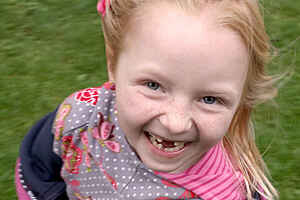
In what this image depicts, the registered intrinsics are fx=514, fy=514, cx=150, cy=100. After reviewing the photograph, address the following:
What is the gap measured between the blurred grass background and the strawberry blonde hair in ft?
2.66

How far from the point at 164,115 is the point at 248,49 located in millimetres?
345

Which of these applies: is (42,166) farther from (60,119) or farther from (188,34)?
(188,34)

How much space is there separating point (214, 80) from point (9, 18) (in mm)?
3054

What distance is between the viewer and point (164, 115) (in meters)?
1.65

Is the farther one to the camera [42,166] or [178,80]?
[42,166]

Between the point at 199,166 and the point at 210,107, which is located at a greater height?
the point at 210,107

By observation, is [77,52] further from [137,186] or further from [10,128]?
[137,186]

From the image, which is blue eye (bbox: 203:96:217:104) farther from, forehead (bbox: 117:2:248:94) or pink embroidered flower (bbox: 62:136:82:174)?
pink embroidered flower (bbox: 62:136:82:174)

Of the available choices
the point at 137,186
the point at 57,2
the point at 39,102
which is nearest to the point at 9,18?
the point at 57,2

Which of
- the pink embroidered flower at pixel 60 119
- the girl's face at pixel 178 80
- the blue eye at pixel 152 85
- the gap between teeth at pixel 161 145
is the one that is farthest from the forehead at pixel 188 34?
the pink embroidered flower at pixel 60 119

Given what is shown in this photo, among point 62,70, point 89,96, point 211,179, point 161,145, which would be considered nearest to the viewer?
point 161,145

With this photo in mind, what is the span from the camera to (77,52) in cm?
402

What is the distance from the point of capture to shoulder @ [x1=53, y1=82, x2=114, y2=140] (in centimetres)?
207

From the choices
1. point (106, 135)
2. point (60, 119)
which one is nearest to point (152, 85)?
point (106, 135)
